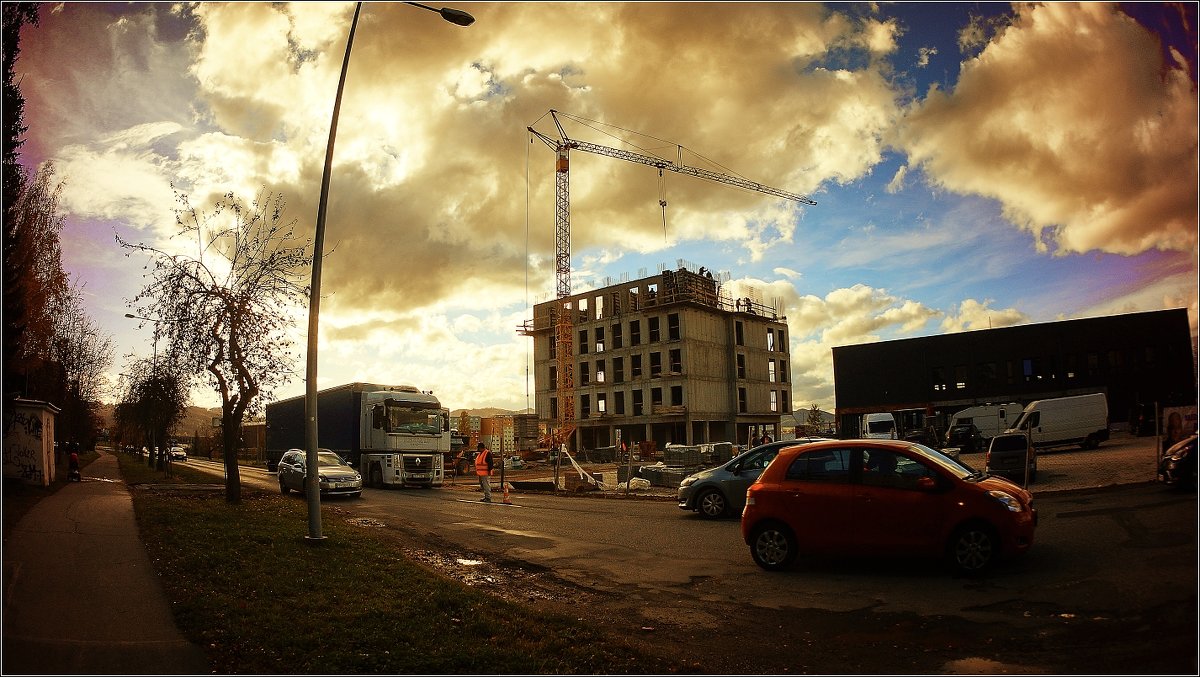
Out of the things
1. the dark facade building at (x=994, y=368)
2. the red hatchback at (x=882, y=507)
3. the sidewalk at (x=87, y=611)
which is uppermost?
the dark facade building at (x=994, y=368)

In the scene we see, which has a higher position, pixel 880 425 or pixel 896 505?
pixel 896 505

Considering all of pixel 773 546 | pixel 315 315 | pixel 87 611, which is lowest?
pixel 773 546

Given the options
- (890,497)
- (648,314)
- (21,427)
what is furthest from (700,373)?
(890,497)

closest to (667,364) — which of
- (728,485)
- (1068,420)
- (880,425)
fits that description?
(880,425)

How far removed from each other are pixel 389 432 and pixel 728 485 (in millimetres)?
16658

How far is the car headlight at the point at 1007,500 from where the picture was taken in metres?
8.08

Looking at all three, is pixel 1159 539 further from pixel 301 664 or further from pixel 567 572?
pixel 301 664

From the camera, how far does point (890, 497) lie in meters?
8.55

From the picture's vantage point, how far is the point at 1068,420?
28.1 meters

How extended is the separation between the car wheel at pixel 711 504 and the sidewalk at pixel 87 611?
10323 millimetres

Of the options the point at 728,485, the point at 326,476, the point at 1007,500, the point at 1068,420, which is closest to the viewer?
the point at 1007,500

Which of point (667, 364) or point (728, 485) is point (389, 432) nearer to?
point (728, 485)

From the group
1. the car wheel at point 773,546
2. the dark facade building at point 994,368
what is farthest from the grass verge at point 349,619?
the dark facade building at point 994,368

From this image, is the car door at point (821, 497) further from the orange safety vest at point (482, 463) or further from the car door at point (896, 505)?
the orange safety vest at point (482, 463)
